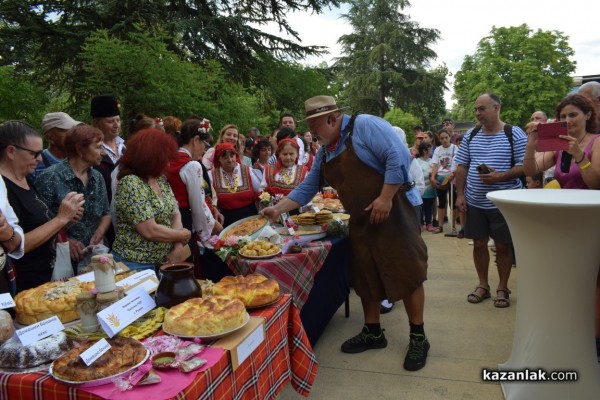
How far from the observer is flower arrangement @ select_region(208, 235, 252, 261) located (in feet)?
9.54

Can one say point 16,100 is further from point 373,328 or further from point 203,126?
point 373,328

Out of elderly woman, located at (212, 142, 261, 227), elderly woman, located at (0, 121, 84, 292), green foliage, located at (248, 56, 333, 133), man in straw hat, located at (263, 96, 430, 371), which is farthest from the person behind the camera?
green foliage, located at (248, 56, 333, 133)

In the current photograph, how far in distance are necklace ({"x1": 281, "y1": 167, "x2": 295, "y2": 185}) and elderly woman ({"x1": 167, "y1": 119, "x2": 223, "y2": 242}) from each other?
3.65 ft

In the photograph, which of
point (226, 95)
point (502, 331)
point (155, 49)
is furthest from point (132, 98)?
point (502, 331)

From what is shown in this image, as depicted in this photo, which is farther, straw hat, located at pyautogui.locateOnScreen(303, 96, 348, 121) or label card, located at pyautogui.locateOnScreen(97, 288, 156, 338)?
straw hat, located at pyautogui.locateOnScreen(303, 96, 348, 121)

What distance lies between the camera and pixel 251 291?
1.93 metres

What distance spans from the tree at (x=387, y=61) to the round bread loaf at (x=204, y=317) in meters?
34.0

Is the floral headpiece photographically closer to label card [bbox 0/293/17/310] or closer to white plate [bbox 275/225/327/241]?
white plate [bbox 275/225/327/241]

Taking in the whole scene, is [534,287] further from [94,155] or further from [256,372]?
[94,155]

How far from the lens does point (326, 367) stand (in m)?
3.22

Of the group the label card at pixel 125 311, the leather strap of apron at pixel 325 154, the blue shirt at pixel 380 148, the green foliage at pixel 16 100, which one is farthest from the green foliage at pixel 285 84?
the label card at pixel 125 311

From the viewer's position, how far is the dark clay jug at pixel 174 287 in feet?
6.00

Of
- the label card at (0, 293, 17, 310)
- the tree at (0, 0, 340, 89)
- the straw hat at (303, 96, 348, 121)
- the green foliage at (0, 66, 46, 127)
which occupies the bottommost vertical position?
the label card at (0, 293, 17, 310)

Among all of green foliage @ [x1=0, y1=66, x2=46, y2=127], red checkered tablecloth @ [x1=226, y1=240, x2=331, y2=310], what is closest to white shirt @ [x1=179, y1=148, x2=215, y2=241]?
red checkered tablecloth @ [x1=226, y1=240, x2=331, y2=310]
